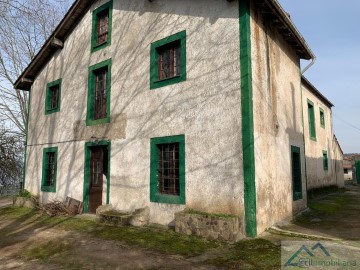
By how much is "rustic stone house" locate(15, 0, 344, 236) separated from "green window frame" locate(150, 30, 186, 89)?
38 millimetres

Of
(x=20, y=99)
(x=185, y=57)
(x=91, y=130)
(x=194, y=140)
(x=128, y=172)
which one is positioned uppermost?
(x=20, y=99)

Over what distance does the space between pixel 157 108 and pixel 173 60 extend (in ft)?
5.06

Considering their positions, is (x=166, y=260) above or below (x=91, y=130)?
below

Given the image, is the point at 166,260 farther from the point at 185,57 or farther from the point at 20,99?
the point at 20,99

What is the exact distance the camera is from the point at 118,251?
5.86m

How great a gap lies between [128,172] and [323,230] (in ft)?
19.0

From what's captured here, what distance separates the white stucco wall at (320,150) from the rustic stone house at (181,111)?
13.7 ft

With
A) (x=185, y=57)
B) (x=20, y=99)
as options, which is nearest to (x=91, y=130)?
(x=185, y=57)

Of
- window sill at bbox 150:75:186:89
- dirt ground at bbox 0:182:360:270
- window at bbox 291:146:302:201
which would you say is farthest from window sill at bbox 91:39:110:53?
window at bbox 291:146:302:201

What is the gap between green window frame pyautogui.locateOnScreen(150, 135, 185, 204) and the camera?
7648mm

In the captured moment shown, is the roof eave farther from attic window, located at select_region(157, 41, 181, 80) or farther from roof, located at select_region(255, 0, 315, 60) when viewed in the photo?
roof, located at select_region(255, 0, 315, 60)

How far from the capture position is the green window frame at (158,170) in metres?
7.65

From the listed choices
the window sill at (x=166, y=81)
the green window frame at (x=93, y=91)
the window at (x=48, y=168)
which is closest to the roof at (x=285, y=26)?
the window sill at (x=166, y=81)

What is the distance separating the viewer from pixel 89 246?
249 inches
